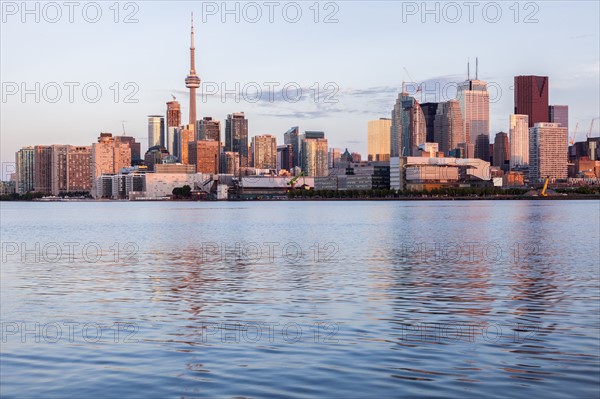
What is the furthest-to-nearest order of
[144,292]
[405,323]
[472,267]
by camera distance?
[472,267] < [144,292] < [405,323]

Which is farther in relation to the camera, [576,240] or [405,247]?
[576,240]

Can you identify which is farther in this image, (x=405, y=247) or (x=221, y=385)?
(x=405, y=247)

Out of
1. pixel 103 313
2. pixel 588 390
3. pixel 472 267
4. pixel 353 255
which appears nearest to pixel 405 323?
pixel 588 390

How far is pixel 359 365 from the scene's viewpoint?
19250 mm

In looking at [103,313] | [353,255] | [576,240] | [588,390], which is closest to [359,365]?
[588,390]

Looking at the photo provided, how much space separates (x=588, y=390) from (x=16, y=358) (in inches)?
549

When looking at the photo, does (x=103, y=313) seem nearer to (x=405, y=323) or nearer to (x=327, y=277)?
(x=405, y=323)

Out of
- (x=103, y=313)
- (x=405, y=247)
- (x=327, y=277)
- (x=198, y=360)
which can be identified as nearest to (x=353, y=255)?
(x=405, y=247)

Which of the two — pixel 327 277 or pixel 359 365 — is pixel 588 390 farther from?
pixel 327 277

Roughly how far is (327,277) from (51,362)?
21312mm

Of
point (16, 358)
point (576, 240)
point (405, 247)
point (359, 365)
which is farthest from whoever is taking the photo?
point (576, 240)

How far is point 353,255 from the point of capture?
5447cm

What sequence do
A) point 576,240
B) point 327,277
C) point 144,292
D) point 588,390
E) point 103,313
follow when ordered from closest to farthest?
point 588,390
point 103,313
point 144,292
point 327,277
point 576,240

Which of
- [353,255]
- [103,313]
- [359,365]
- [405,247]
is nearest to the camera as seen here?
[359,365]
